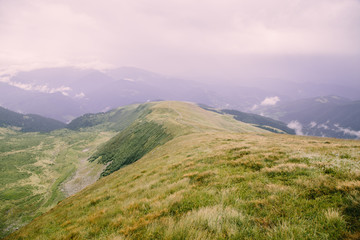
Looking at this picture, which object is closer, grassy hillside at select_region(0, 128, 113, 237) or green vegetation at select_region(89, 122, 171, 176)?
grassy hillside at select_region(0, 128, 113, 237)

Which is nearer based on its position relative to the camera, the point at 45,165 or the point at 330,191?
the point at 330,191

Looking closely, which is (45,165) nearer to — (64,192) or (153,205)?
(64,192)

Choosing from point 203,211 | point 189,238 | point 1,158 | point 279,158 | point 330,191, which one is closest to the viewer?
point 189,238

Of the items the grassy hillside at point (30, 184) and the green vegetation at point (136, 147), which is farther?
the green vegetation at point (136, 147)

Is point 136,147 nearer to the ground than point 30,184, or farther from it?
farther from it

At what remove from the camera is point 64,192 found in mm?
64312

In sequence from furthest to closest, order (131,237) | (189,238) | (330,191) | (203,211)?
(330,191), (203,211), (131,237), (189,238)

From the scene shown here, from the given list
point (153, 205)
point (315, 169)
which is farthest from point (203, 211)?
point (315, 169)

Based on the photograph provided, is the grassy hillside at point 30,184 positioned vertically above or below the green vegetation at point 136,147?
below

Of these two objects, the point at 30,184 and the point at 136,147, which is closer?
the point at 136,147

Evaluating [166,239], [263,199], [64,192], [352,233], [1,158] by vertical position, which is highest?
[352,233]

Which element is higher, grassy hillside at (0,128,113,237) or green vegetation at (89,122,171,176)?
green vegetation at (89,122,171,176)

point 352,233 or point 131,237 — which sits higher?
point 352,233

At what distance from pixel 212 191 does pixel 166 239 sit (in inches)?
139
